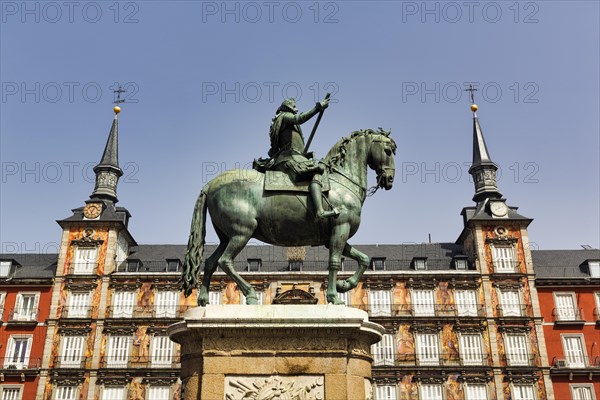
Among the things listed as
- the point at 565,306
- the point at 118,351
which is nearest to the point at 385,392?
the point at 565,306

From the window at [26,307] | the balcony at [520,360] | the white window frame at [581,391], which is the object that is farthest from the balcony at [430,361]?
the window at [26,307]

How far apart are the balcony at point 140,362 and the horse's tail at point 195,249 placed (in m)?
43.1

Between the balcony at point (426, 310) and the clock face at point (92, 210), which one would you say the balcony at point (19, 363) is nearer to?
the clock face at point (92, 210)

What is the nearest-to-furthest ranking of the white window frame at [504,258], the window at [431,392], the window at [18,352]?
the window at [431,392] → the window at [18,352] → the white window frame at [504,258]

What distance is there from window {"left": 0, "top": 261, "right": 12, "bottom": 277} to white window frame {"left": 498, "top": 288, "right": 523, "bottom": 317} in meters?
43.3

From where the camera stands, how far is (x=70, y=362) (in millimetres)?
49469

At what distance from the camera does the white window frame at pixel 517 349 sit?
161 ft

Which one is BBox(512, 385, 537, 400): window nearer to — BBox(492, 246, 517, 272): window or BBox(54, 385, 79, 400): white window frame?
BBox(492, 246, 517, 272): window

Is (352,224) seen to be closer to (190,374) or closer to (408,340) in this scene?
(190,374)

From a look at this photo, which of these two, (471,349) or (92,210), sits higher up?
(92,210)

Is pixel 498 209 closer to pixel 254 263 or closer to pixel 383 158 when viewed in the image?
pixel 254 263

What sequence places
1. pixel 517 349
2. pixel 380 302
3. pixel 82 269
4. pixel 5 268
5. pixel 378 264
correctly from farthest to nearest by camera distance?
pixel 378 264
pixel 5 268
pixel 82 269
pixel 380 302
pixel 517 349

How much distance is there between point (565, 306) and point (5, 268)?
162 feet

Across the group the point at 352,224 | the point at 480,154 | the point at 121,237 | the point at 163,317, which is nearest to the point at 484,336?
the point at 480,154
